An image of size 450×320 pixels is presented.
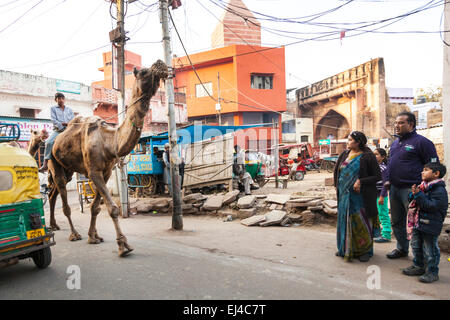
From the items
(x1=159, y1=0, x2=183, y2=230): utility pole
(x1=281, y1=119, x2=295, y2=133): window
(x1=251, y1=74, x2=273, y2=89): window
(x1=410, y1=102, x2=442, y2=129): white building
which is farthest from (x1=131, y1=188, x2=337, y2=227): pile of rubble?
(x1=410, y1=102, x2=442, y2=129): white building

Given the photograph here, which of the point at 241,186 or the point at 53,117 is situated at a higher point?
the point at 53,117

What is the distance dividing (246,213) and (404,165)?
4.15m

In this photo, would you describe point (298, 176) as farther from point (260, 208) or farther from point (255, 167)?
point (260, 208)

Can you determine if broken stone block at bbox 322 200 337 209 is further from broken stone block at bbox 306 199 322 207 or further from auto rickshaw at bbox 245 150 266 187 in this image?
auto rickshaw at bbox 245 150 266 187

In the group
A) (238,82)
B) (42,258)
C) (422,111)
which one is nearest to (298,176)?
(238,82)

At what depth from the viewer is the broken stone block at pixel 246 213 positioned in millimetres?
7584

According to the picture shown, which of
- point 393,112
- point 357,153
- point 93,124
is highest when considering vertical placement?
point 393,112

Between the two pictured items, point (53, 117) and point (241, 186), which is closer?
point (53, 117)

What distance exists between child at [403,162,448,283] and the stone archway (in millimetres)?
31083

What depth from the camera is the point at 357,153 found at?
4.40 meters
